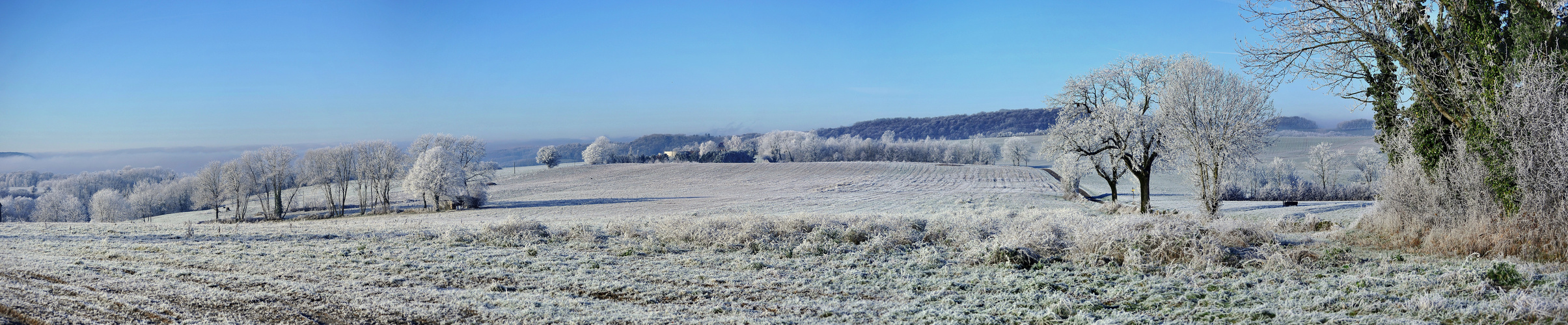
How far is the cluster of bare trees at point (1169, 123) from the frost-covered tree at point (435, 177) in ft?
130

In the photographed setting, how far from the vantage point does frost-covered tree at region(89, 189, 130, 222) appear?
6106 centimetres

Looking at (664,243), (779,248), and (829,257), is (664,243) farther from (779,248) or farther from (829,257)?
(829,257)

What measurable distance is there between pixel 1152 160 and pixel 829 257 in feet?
70.4

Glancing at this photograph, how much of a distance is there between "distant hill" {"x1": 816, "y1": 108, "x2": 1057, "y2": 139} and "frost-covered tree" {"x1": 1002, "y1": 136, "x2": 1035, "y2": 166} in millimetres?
29000

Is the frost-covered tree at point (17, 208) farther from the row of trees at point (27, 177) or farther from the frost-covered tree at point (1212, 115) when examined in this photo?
the frost-covered tree at point (1212, 115)

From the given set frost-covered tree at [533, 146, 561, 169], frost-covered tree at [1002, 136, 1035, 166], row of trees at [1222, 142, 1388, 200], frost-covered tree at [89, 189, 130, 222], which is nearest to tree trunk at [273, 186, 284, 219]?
frost-covered tree at [89, 189, 130, 222]

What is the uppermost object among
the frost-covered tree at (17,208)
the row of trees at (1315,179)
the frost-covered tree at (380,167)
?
the frost-covered tree at (380,167)

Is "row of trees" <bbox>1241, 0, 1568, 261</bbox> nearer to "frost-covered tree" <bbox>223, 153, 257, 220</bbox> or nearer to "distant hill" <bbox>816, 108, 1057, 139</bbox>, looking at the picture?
"frost-covered tree" <bbox>223, 153, 257, 220</bbox>

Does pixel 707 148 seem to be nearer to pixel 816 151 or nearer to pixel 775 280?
pixel 816 151

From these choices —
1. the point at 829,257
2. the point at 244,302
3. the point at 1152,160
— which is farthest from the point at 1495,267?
the point at 1152,160

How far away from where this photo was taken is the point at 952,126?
17212 centimetres

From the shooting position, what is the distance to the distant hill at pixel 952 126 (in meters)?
153

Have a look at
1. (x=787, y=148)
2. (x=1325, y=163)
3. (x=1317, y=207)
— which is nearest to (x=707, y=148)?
(x=787, y=148)

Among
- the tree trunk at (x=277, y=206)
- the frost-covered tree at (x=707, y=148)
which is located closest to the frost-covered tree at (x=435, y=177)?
the tree trunk at (x=277, y=206)
